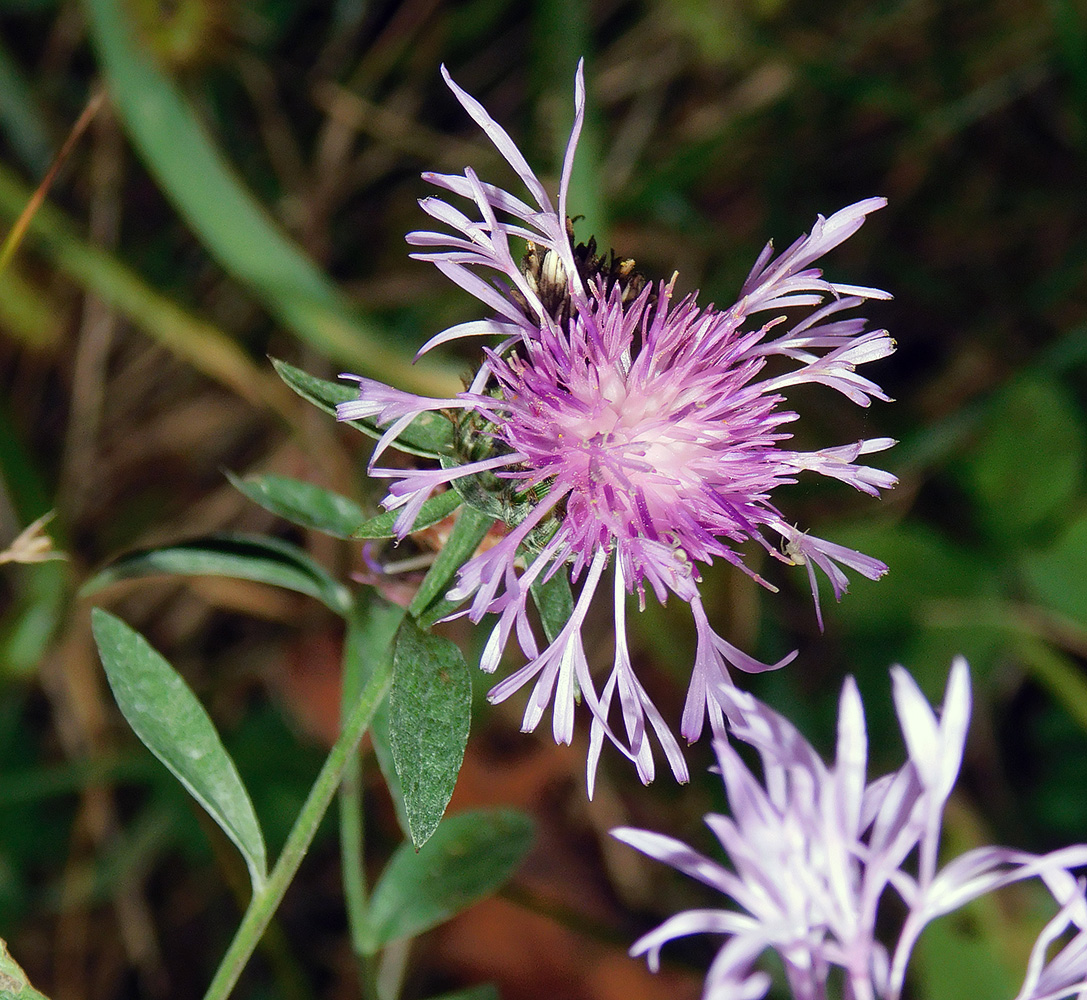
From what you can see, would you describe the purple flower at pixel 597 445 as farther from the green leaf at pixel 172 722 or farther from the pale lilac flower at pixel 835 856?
the green leaf at pixel 172 722

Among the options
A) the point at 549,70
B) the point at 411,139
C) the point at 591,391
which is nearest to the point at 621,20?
the point at 549,70

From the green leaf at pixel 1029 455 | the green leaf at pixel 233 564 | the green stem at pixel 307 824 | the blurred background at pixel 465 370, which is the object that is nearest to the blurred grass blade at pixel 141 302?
the blurred background at pixel 465 370

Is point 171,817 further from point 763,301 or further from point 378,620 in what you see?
point 763,301

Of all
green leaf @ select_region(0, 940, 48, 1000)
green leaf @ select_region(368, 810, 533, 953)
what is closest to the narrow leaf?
green leaf @ select_region(368, 810, 533, 953)

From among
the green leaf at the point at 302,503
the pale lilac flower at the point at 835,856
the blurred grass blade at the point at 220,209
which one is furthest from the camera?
the blurred grass blade at the point at 220,209

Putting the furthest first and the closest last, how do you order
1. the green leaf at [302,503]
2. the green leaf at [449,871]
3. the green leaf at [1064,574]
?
1. the green leaf at [1064,574]
2. the green leaf at [449,871]
3. the green leaf at [302,503]

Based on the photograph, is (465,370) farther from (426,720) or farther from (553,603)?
(426,720)
